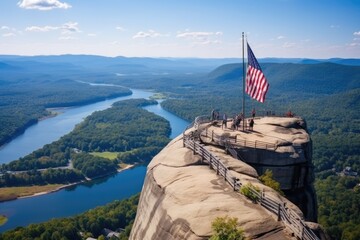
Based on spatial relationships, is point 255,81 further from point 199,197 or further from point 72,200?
point 72,200

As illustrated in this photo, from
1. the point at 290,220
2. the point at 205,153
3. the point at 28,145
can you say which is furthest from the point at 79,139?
the point at 290,220

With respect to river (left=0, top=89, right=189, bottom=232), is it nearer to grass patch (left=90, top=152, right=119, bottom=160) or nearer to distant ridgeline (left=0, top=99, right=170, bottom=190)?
distant ridgeline (left=0, top=99, right=170, bottom=190)

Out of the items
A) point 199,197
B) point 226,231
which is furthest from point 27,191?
point 226,231

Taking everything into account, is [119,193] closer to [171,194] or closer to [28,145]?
[28,145]

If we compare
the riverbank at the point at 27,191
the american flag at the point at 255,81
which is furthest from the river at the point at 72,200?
the american flag at the point at 255,81

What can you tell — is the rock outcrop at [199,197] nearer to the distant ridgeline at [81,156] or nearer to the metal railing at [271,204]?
the metal railing at [271,204]

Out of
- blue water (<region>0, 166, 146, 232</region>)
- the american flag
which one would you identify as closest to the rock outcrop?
the american flag
